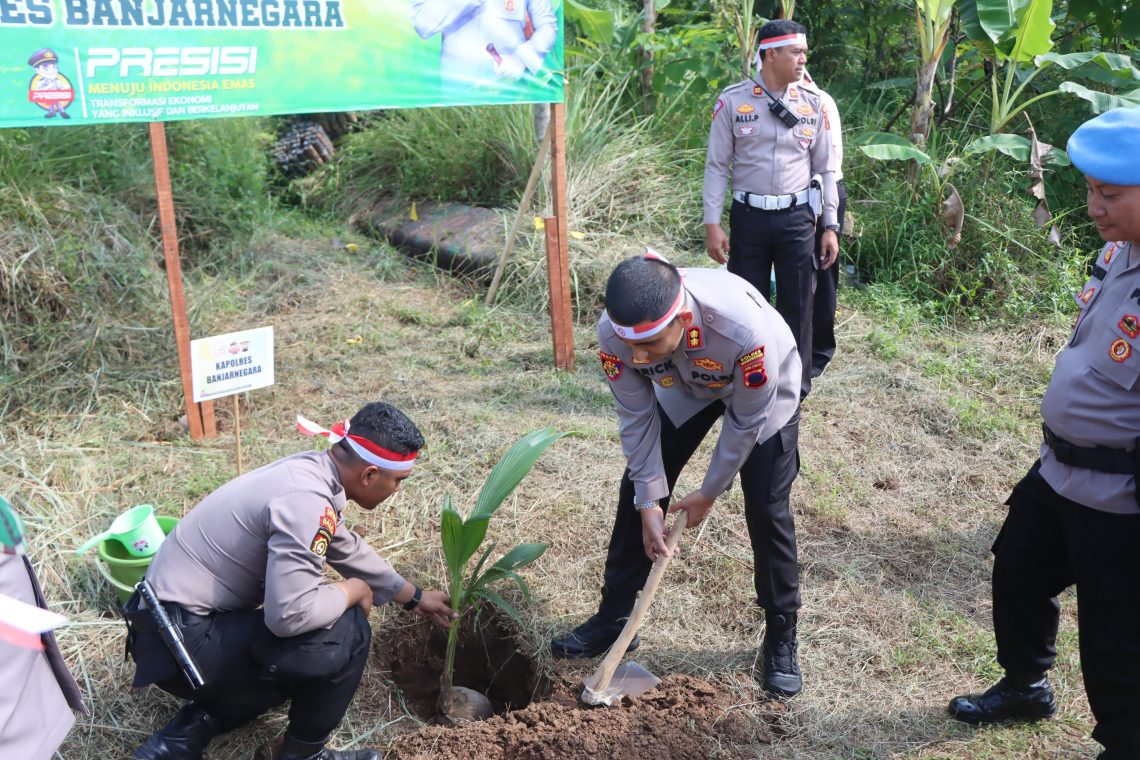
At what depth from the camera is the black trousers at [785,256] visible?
4859 millimetres

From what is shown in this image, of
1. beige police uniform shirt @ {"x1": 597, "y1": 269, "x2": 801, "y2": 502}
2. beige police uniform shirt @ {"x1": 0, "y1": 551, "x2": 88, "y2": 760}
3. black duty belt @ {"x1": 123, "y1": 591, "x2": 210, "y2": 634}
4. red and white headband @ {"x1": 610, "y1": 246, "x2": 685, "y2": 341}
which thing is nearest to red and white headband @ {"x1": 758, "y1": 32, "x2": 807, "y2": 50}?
beige police uniform shirt @ {"x1": 597, "y1": 269, "x2": 801, "y2": 502}

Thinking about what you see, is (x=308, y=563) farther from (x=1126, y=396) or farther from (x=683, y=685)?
(x=1126, y=396)

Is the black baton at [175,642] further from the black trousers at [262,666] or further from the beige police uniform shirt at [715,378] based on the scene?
the beige police uniform shirt at [715,378]

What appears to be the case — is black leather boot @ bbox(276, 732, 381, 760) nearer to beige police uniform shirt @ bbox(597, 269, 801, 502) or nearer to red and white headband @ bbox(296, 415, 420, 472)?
red and white headband @ bbox(296, 415, 420, 472)

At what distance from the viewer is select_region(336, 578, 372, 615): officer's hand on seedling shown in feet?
9.05

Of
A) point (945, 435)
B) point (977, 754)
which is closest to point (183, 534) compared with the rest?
point (977, 754)

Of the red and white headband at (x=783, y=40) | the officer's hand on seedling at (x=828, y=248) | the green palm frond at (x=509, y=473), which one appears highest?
the red and white headband at (x=783, y=40)

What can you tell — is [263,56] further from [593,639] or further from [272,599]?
[593,639]

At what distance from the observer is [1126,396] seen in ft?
7.70

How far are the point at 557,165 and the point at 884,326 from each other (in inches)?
94.3

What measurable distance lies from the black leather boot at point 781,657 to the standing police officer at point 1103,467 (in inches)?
30.2

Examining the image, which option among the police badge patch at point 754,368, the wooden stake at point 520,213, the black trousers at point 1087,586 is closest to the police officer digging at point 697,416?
the police badge patch at point 754,368

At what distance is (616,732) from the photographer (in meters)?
2.90

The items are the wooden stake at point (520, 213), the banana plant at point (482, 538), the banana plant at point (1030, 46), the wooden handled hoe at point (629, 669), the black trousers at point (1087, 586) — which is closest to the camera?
the black trousers at point (1087, 586)
